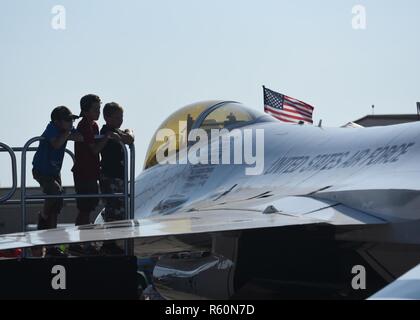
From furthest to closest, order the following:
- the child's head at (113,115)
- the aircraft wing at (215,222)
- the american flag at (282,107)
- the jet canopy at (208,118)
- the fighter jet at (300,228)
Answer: the american flag at (282,107) → the jet canopy at (208,118) → the child's head at (113,115) → the fighter jet at (300,228) → the aircraft wing at (215,222)

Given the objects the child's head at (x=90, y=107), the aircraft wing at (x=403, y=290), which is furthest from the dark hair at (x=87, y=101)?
the aircraft wing at (x=403, y=290)

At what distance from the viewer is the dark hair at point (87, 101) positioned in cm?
819

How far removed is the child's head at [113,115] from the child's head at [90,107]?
273mm

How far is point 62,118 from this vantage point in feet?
25.5

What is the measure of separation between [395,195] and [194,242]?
206 cm

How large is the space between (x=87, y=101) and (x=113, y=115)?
41 cm

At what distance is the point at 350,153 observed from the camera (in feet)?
30.1

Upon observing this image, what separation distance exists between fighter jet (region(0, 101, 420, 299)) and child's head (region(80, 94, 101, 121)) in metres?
1.23

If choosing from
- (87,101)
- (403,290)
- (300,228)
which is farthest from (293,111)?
(403,290)

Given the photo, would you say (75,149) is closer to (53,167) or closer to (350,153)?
(53,167)

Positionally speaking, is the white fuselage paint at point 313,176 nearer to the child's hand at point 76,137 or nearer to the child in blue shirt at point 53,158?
the child's hand at point 76,137

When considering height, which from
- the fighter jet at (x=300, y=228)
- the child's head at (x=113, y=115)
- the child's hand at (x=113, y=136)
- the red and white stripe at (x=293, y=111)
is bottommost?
the fighter jet at (x=300, y=228)

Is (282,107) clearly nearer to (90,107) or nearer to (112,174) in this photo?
(112,174)
